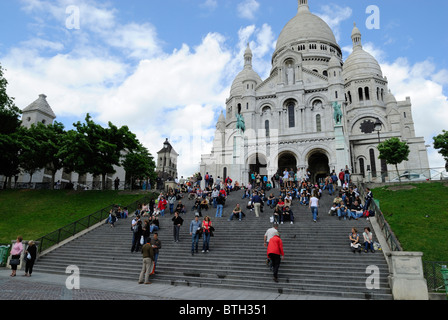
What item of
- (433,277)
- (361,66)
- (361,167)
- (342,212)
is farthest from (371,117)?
(433,277)

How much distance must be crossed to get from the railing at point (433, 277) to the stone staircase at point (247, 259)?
1.12 meters

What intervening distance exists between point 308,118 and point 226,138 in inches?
639

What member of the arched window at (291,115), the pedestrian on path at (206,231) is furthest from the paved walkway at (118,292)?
the arched window at (291,115)

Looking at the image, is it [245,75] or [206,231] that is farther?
[245,75]

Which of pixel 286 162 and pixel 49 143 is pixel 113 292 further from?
pixel 286 162

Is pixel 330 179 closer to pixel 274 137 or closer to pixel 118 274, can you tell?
pixel 274 137

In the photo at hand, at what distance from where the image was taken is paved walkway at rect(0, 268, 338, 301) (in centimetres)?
784

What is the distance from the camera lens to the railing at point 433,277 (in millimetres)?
8419

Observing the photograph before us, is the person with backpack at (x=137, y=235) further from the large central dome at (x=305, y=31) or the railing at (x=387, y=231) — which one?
the large central dome at (x=305, y=31)

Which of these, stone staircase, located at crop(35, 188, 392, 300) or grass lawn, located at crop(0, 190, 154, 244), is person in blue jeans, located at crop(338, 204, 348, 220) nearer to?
stone staircase, located at crop(35, 188, 392, 300)

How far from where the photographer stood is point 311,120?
39062 millimetres

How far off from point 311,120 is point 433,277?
32.3m

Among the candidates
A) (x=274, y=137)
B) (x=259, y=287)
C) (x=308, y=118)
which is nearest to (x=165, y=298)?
(x=259, y=287)
